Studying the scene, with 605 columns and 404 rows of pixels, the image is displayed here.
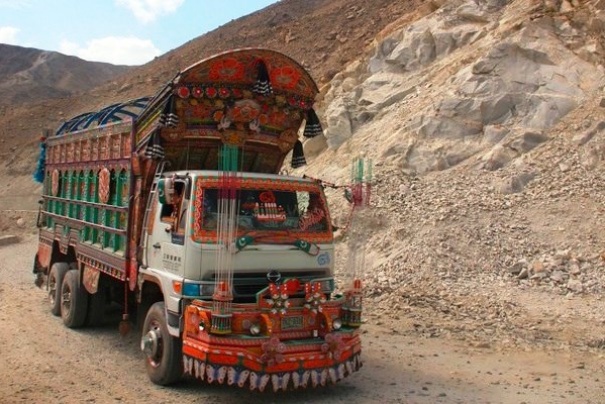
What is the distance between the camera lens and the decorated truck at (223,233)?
20.8 feet

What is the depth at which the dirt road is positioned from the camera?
6.96 m

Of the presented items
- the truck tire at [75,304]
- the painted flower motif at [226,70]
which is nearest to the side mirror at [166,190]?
the painted flower motif at [226,70]

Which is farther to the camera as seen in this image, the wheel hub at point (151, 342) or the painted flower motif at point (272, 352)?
the wheel hub at point (151, 342)

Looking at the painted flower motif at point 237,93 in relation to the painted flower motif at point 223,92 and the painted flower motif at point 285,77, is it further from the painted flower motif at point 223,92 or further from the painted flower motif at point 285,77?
the painted flower motif at point 285,77

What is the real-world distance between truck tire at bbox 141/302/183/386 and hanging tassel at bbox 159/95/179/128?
2.06 m

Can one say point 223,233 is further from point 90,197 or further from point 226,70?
point 90,197

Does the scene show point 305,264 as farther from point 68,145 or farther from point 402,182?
point 402,182

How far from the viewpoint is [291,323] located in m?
6.54

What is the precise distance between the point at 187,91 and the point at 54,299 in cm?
540

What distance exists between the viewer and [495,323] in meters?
10.1

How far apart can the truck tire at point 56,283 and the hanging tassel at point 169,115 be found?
4.51 m

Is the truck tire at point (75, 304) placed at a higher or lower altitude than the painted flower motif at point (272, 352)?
lower

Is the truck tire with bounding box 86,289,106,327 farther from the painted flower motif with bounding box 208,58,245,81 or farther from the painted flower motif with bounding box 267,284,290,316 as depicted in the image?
the painted flower motif with bounding box 267,284,290,316

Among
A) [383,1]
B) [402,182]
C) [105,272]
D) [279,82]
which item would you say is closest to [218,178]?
[279,82]
